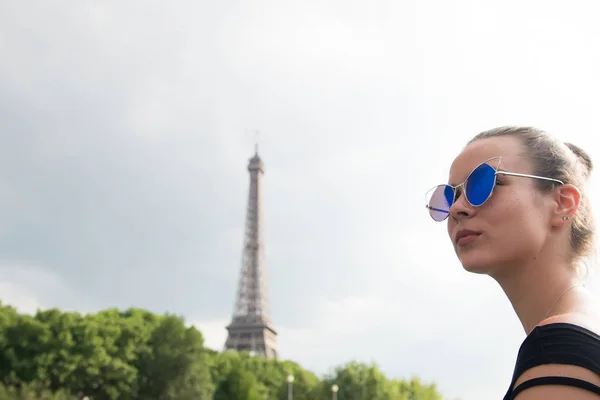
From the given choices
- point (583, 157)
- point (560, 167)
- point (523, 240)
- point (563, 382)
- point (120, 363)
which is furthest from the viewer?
point (120, 363)

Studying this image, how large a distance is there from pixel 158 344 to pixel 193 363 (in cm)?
304

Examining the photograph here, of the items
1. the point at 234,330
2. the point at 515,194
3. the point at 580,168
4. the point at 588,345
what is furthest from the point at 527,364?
the point at 234,330

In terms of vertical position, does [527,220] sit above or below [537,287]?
above

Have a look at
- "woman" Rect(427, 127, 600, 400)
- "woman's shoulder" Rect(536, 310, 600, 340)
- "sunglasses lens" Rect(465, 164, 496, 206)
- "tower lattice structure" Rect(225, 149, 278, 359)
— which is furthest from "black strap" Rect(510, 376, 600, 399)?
"tower lattice structure" Rect(225, 149, 278, 359)

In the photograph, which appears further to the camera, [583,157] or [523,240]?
[583,157]

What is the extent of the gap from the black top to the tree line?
140 ft

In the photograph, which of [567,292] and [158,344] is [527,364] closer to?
[567,292]

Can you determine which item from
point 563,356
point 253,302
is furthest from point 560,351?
point 253,302

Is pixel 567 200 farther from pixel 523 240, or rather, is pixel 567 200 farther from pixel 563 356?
pixel 563 356

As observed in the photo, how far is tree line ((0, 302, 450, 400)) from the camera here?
47.5m

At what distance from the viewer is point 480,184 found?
7.68 feet

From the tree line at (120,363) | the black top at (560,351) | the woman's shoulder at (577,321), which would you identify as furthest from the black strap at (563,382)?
the tree line at (120,363)

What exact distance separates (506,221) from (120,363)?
162ft

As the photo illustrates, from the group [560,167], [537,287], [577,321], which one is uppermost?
[560,167]
